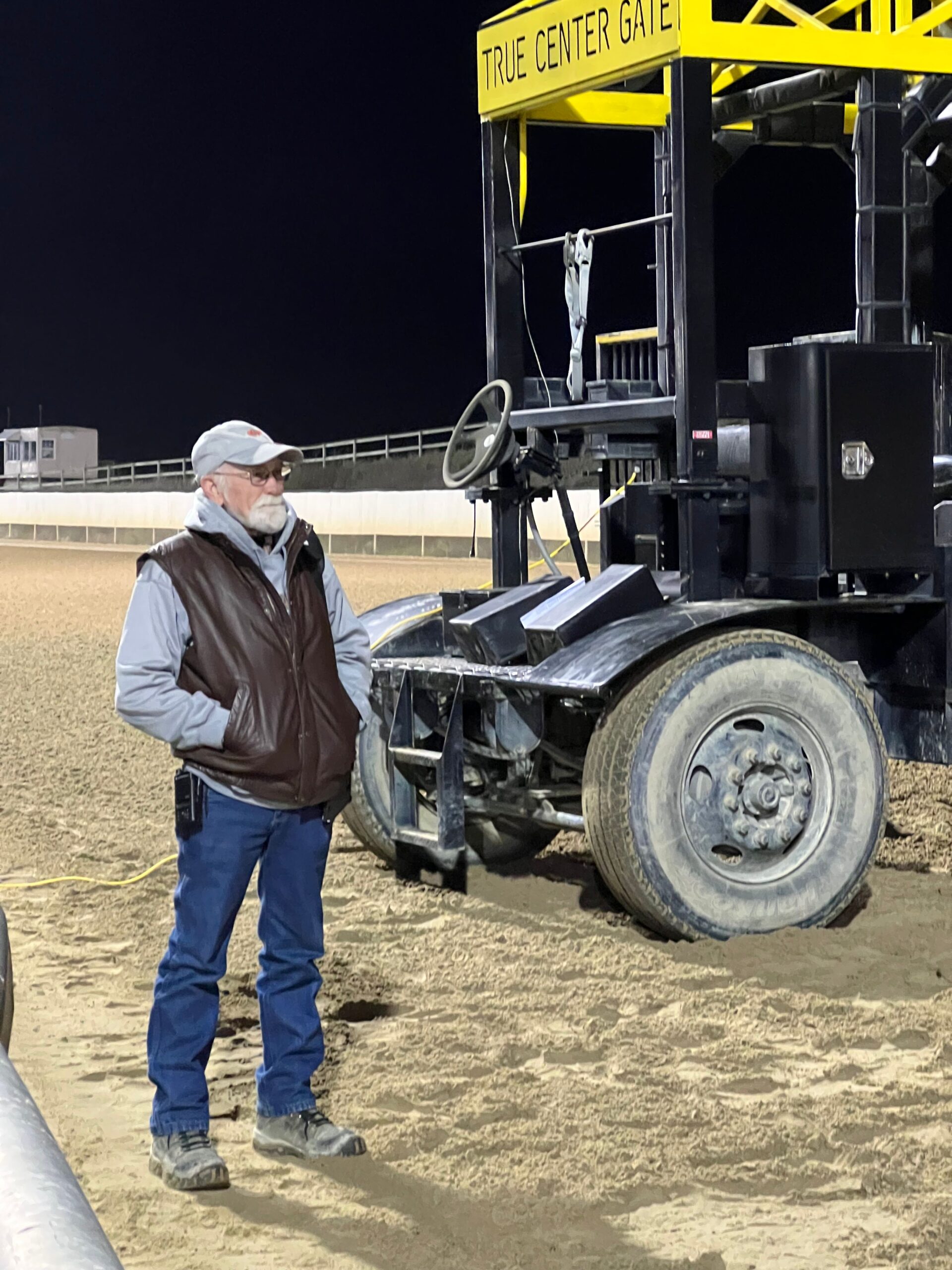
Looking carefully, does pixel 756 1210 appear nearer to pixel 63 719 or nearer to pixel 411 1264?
pixel 411 1264

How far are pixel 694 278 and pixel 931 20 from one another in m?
1.38

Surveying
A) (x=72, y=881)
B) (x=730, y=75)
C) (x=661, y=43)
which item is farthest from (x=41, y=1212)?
(x=730, y=75)

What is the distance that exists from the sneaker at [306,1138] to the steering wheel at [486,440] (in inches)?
128

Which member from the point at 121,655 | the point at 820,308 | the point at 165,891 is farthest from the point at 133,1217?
the point at 820,308

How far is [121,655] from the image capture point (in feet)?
14.7

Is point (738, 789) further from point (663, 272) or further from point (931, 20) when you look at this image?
point (931, 20)

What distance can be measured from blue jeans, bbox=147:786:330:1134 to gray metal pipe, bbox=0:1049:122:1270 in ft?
7.14

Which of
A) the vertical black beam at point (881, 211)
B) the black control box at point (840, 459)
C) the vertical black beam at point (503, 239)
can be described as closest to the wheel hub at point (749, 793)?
the black control box at point (840, 459)

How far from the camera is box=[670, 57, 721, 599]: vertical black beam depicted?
6.59 metres

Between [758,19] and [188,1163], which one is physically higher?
[758,19]

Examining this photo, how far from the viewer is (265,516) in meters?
4.61

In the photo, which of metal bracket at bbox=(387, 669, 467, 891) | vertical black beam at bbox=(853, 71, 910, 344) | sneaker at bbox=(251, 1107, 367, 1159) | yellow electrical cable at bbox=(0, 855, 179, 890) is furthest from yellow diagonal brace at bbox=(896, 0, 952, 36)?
sneaker at bbox=(251, 1107, 367, 1159)

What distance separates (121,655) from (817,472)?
3.01m

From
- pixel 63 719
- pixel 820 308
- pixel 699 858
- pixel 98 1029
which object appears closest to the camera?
pixel 98 1029
